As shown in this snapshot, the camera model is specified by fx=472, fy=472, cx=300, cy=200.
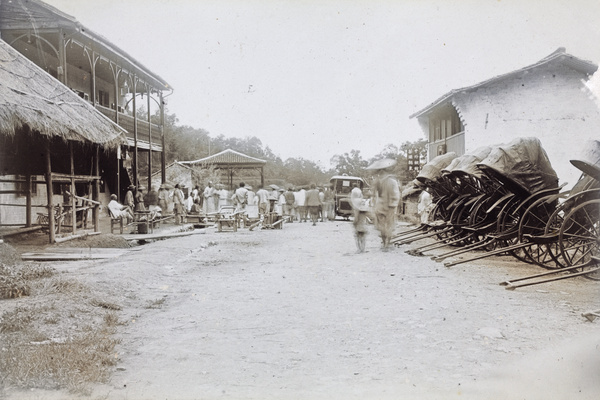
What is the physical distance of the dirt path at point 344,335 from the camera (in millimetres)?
3232

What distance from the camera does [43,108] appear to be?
26.5 feet

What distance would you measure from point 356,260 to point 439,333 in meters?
4.54

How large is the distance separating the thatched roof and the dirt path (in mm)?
2619

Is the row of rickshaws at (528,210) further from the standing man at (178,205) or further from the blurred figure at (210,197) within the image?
the blurred figure at (210,197)

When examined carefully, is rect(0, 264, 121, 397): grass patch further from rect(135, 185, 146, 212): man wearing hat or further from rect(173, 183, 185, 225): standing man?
rect(173, 183, 185, 225): standing man

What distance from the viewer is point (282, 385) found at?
3250 millimetres

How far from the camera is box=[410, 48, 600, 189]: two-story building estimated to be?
10102mm

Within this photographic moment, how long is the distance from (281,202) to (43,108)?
44.9ft

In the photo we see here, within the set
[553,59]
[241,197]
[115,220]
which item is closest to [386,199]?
[553,59]

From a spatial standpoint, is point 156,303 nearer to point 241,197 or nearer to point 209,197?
point 241,197

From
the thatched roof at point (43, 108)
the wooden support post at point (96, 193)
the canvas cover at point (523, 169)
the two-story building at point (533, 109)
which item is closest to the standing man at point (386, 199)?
the canvas cover at point (523, 169)

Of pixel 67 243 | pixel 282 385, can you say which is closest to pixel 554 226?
pixel 282 385

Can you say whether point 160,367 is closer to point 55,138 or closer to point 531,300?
point 531,300

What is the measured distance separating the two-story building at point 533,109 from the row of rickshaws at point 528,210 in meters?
1.63
